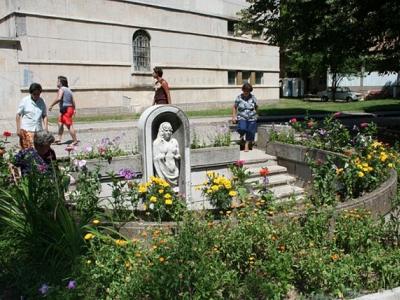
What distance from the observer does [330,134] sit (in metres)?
9.18

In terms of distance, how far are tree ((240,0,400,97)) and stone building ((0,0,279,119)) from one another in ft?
30.6

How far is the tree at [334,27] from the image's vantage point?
11266 mm

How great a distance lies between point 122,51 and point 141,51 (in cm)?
137

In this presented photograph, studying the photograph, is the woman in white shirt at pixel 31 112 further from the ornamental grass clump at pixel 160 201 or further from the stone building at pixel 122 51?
the stone building at pixel 122 51

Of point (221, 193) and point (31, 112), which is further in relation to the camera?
point (31, 112)

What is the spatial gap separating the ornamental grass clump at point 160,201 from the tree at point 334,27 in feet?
24.6

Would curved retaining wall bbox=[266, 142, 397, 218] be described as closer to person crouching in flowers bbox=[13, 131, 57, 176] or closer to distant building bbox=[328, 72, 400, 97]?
person crouching in flowers bbox=[13, 131, 57, 176]

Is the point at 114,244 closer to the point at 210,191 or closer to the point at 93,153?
the point at 210,191

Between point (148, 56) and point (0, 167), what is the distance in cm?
1856

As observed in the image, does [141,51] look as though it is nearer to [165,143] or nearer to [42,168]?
[165,143]

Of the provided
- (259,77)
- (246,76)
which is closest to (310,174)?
(246,76)

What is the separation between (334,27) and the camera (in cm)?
1174

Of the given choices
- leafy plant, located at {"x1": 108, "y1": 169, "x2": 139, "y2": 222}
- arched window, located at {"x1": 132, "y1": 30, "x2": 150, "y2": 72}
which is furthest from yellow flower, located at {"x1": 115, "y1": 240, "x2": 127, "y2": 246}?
arched window, located at {"x1": 132, "y1": 30, "x2": 150, "y2": 72}

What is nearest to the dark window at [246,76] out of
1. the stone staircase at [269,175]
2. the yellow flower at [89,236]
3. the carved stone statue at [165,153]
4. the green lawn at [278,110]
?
the green lawn at [278,110]
